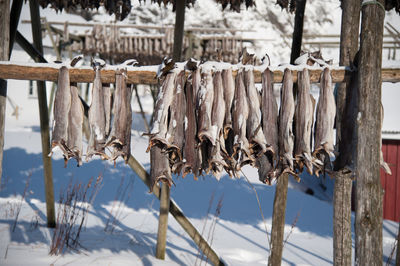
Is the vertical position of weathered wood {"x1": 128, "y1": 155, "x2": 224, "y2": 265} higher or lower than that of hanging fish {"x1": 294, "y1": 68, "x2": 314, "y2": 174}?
lower

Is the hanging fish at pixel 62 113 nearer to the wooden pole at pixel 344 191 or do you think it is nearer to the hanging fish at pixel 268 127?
the hanging fish at pixel 268 127

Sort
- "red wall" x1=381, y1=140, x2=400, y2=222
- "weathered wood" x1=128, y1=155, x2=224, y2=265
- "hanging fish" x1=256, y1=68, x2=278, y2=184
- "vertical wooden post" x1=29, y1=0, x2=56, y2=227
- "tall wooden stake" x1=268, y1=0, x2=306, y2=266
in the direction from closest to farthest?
"hanging fish" x1=256, y1=68, x2=278, y2=184 → "tall wooden stake" x1=268, y1=0, x2=306, y2=266 → "weathered wood" x1=128, y1=155, x2=224, y2=265 → "vertical wooden post" x1=29, y1=0, x2=56, y2=227 → "red wall" x1=381, y1=140, x2=400, y2=222

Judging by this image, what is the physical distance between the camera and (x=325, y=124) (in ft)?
6.62

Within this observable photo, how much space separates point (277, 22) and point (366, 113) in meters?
30.5

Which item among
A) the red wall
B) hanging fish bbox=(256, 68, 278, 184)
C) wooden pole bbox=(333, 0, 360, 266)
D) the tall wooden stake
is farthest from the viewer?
the red wall

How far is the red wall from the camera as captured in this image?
8125 mm

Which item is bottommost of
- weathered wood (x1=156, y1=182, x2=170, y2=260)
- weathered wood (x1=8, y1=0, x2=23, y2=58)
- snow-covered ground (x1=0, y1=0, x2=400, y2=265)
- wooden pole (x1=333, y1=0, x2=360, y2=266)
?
snow-covered ground (x1=0, y1=0, x2=400, y2=265)

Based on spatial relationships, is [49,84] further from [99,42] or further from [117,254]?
[117,254]

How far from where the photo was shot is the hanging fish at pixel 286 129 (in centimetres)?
200

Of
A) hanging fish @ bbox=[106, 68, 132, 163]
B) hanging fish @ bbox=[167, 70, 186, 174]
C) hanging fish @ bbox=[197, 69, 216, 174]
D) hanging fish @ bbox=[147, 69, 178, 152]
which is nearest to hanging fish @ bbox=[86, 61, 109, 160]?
hanging fish @ bbox=[106, 68, 132, 163]

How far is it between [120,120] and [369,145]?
57.5 inches

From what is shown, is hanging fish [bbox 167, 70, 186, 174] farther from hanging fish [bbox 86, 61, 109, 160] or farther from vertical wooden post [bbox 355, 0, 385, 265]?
vertical wooden post [bbox 355, 0, 385, 265]

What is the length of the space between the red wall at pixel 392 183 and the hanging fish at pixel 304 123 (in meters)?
7.15

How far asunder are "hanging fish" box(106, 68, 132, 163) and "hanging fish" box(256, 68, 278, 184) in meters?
0.83
